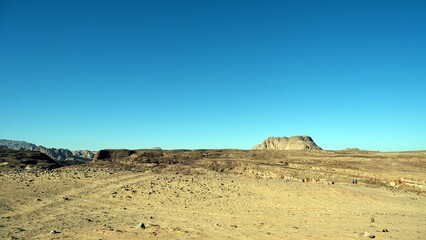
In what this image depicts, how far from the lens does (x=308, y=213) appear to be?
18.3 m

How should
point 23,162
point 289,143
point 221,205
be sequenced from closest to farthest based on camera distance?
point 221,205 < point 23,162 < point 289,143

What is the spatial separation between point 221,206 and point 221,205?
266 mm

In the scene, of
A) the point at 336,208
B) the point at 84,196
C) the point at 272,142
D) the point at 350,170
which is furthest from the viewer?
the point at 272,142

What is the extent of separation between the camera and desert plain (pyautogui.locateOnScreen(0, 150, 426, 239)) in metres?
13.4

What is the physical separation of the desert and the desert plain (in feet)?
0.15

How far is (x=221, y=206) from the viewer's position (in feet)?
63.9

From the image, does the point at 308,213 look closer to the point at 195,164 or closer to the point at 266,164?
the point at 266,164

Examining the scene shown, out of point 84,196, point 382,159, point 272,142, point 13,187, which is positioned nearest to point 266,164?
point 382,159

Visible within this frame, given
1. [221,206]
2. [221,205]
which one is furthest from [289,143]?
[221,206]

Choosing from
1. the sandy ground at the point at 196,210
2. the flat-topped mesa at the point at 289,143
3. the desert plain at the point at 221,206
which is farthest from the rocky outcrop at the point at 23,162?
the flat-topped mesa at the point at 289,143

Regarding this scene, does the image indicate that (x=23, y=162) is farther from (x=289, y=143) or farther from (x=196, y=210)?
(x=289, y=143)

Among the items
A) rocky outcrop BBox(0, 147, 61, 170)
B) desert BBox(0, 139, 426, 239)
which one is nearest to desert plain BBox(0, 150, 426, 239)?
desert BBox(0, 139, 426, 239)

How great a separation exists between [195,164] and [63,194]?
21875mm

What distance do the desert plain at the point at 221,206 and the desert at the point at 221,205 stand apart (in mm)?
45
